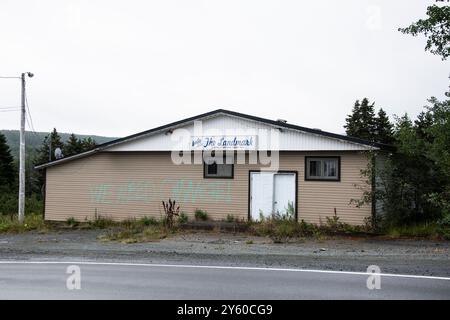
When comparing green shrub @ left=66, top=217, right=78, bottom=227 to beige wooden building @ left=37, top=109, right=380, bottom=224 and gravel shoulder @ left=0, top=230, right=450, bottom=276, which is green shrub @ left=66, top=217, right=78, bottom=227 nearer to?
beige wooden building @ left=37, top=109, right=380, bottom=224

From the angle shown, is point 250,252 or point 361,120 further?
point 361,120

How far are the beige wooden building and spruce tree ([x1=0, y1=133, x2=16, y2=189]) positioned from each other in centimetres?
4434

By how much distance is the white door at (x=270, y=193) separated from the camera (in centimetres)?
2186

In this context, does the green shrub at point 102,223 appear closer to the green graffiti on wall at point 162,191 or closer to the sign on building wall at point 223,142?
the green graffiti on wall at point 162,191

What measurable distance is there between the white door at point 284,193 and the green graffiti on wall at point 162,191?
2030mm

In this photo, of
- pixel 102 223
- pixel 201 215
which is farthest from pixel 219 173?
pixel 102 223

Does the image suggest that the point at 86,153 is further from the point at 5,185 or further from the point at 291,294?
the point at 5,185

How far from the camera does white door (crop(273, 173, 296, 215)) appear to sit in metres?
21.8

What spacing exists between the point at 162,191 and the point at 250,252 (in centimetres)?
1002

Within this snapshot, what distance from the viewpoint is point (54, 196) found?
26.0 meters

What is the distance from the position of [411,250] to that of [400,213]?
5.07 meters

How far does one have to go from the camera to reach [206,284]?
930cm

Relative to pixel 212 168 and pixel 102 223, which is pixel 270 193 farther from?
pixel 102 223

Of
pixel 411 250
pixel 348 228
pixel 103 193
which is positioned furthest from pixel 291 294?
pixel 103 193
